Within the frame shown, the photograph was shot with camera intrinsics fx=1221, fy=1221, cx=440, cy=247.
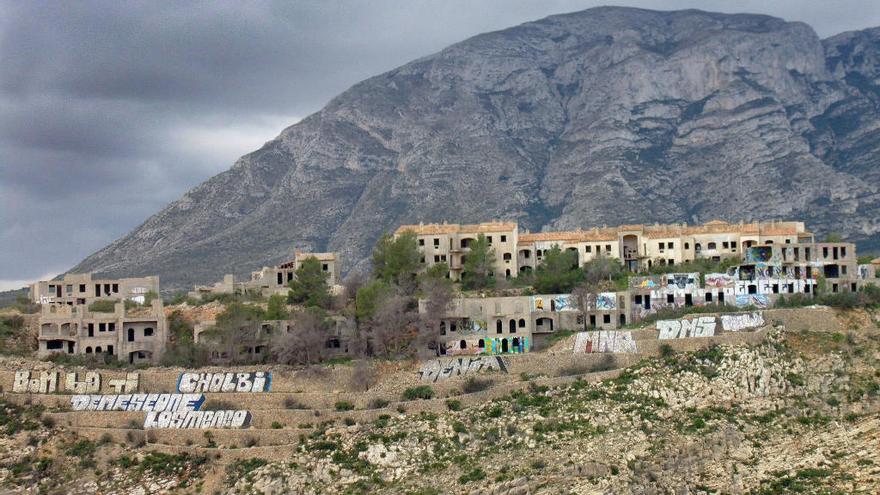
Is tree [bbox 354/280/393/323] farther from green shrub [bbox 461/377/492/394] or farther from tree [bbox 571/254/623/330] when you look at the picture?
tree [bbox 571/254/623/330]

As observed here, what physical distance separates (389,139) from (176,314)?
86.7 meters

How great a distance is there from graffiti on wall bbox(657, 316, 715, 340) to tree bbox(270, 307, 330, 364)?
20.4 meters

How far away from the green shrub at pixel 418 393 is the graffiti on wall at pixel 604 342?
894 cm

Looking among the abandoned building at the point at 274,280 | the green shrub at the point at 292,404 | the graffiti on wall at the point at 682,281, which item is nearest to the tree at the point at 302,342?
the green shrub at the point at 292,404

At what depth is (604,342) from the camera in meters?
70.9

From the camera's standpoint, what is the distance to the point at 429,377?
231 feet

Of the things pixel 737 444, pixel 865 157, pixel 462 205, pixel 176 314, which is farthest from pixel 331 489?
pixel 865 157

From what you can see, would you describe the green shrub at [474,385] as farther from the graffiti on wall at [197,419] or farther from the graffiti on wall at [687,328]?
the graffiti on wall at [197,419]

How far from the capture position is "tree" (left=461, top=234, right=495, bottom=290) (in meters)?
85.2

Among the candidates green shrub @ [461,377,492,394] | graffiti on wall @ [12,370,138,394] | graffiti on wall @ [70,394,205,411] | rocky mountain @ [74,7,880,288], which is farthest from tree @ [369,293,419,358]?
rocky mountain @ [74,7,880,288]

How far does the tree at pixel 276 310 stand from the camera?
77.8 meters

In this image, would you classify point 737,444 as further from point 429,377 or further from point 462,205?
point 462,205

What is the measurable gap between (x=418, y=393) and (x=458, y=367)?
3.64 m

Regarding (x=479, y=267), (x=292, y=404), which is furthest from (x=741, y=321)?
(x=292, y=404)
